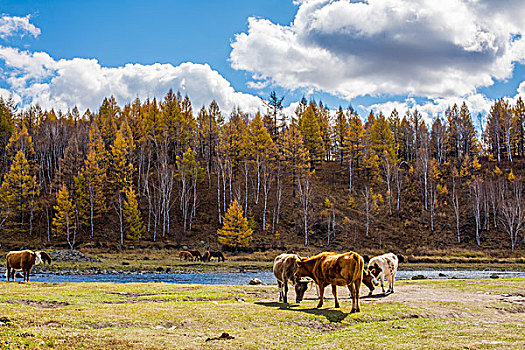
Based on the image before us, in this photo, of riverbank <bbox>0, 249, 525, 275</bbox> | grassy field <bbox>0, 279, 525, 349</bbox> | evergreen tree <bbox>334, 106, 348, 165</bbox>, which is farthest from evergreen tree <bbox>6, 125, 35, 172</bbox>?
grassy field <bbox>0, 279, 525, 349</bbox>

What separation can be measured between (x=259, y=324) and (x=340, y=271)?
4.02m

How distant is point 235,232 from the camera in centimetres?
6419

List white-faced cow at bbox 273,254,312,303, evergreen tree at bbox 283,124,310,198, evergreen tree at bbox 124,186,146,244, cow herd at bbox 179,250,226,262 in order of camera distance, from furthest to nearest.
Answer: evergreen tree at bbox 283,124,310,198, evergreen tree at bbox 124,186,146,244, cow herd at bbox 179,250,226,262, white-faced cow at bbox 273,254,312,303

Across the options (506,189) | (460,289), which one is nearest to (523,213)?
(506,189)

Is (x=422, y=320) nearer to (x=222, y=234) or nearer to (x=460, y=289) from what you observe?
(x=460, y=289)

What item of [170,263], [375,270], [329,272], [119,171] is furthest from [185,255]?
[329,272]

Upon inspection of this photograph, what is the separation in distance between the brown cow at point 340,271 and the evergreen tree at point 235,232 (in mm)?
46179

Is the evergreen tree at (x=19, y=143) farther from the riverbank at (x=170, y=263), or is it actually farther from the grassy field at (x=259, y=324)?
the grassy field at (x=259, y=324)

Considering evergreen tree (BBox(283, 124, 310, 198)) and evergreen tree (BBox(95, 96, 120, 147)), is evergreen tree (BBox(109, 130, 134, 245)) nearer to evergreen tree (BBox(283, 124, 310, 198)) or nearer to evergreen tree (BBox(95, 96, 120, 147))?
evergreen tree (BBox(95, 96, 120, 147))

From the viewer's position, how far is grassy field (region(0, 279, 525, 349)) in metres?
10.3

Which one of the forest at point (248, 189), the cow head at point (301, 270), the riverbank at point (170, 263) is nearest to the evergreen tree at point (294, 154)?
the forest at point (248, 189)

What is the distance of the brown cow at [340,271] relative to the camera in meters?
15.5

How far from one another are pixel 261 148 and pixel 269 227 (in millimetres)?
16778

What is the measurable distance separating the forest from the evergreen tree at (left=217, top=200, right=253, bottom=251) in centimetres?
21
